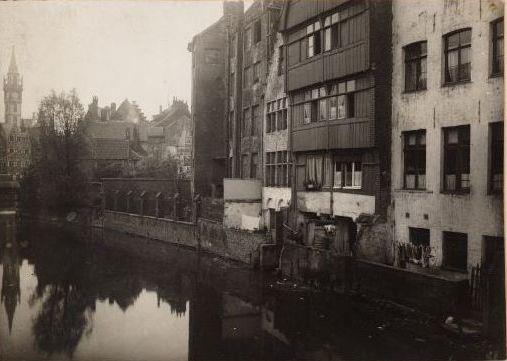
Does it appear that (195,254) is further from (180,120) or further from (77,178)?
(180,120)

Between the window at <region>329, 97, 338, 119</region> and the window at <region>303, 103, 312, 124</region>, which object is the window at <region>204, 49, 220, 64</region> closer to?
the window at <region>303, 103, 312, 124</region>

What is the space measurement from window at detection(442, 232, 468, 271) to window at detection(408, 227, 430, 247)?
2.38 ft

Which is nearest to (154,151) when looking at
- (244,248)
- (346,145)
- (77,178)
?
(77,178)

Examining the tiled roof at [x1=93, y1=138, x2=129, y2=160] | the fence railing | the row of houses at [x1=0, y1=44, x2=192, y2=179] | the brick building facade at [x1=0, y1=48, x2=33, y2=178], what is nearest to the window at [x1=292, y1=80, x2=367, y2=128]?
the fence railing

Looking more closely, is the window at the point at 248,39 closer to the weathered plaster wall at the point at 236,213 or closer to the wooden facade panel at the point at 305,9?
the wooden facade panel at the point at 305,9

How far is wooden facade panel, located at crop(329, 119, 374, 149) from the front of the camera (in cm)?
1595

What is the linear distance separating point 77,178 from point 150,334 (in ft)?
81.4

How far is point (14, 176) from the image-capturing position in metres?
17.0

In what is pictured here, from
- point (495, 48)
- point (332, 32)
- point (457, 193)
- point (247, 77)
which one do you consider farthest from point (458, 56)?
point (247, 77)

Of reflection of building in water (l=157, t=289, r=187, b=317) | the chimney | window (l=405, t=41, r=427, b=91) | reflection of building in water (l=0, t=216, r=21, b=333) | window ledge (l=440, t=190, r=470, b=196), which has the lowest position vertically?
reflection of building in water (l=157, t=289, r=187, b=317)

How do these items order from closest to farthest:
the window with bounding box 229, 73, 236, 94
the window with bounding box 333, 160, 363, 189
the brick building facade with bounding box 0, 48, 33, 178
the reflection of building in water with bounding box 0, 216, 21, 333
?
the brick building facade with bounding box 0, 48, 33, 178, the reflection of building in water with bounding box 0, 216, 21, 333, the window with bounding box 333, 160, 363, 189, the window with bounding box 229, 73, 236, 94

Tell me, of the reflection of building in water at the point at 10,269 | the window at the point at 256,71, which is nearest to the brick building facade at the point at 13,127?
the reflection of building in water at the point at 10,269

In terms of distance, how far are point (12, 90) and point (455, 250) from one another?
11361 millimetres

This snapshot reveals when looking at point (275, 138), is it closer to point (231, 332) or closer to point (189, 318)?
point (189, 318)
